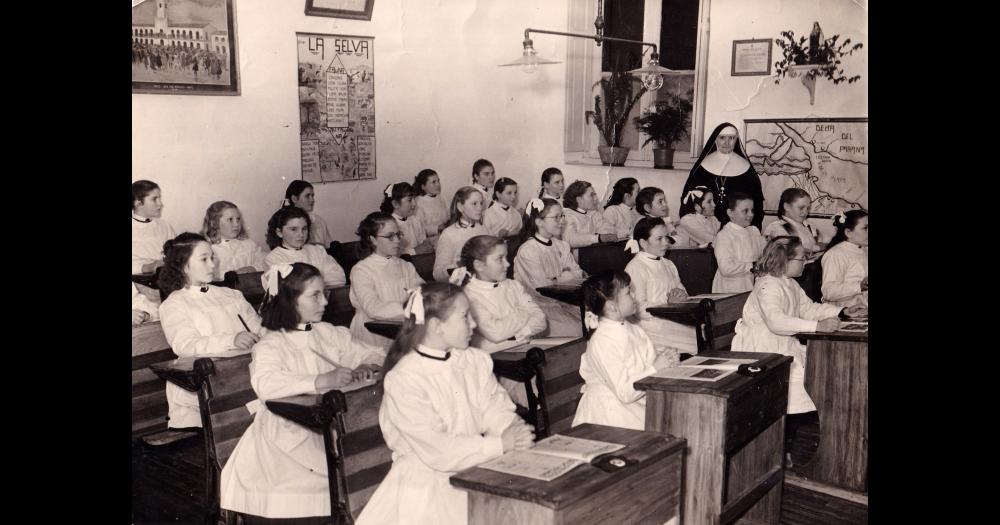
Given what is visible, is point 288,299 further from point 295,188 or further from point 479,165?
point 479,165

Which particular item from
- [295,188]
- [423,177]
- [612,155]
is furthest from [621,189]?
[295,188]

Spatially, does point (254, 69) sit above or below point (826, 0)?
below

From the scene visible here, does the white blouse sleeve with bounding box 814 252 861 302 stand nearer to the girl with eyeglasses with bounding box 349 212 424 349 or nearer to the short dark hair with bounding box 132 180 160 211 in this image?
the girl with eyeglasses with bounding box 349 212 424 349

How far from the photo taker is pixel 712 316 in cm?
445

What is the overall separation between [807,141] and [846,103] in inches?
14.3

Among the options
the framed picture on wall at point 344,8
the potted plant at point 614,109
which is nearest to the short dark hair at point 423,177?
the framed picture on wall at point 344,8

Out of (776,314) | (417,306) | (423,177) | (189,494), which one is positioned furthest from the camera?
(423,177)

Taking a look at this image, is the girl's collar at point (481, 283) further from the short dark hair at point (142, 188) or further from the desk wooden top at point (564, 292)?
the short dark hair at point (142, 188)

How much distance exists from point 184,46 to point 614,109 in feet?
7.91

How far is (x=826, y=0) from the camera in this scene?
14.4ft

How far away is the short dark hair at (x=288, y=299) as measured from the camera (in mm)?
3344
